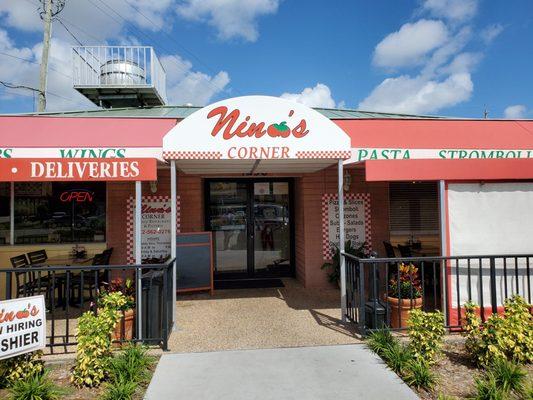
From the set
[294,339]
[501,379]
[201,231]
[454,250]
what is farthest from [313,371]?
[201,231]

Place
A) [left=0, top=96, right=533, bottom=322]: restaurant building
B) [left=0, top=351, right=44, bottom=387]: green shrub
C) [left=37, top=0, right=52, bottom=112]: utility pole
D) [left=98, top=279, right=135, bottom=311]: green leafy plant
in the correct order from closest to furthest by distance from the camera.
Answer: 1. [left=0, top=351, right=44, bottom=387]: green shrub
2. [left=98, top=279, right=135, bottom=311]: green leafy plant
3. [left=0, top=96, right=533, bottom=322]: restaurant building
4. [left=37, top=0, right=52, bottom=112]: utility pole

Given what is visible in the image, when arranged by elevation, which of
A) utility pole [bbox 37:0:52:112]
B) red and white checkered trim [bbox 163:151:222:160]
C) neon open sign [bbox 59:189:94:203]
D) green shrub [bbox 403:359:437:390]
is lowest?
green shrub [bbox 403:359:437:390]

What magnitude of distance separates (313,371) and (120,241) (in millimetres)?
5329

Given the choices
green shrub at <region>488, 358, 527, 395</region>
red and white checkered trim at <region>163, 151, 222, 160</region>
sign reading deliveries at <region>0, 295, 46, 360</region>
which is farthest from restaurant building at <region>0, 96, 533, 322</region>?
sign reading deliveries at <region>0, 295, 46, 360</region>

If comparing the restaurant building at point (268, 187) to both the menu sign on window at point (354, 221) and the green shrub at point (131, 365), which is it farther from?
the green shrub at point (131, 365)

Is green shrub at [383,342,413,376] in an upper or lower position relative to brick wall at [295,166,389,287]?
lower

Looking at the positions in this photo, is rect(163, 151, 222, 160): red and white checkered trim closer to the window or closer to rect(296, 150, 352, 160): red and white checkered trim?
rect(296, 150, 352, 160): red and white checkered trim

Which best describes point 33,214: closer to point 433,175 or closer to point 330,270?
point 330,270

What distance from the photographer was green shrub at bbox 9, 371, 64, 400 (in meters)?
3.54

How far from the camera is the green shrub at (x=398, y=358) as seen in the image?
4066 millimetres

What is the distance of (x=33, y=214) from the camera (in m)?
7.88

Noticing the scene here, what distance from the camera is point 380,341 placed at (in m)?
4.63

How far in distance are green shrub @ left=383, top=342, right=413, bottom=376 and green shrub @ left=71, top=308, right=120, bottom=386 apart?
3035mm

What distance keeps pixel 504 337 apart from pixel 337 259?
13.3 feet
